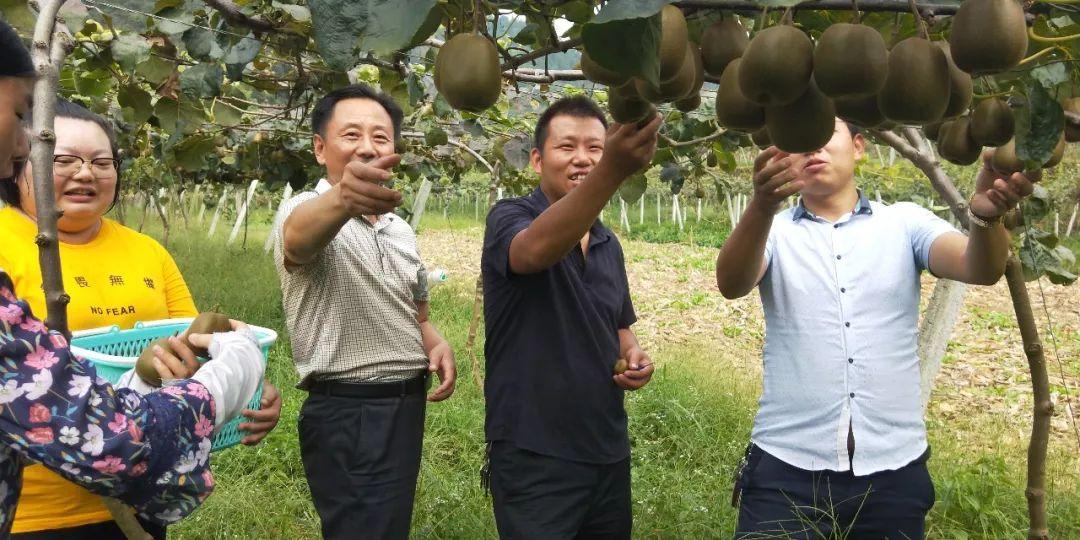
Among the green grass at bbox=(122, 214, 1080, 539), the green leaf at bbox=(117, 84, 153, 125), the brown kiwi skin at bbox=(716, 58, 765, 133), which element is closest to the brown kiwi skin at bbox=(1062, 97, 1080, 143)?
the brown kiwi skin at bbox=(716, 58, 765, 133)

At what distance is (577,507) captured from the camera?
6.23ft

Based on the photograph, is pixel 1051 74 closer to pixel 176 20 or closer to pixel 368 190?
pixel 368 190

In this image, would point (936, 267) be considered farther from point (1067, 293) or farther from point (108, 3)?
point (1067, 293)

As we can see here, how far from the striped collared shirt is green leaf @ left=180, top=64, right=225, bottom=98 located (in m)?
0.32

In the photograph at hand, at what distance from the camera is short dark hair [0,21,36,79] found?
1011mm

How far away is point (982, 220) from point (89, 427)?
5.12 feet

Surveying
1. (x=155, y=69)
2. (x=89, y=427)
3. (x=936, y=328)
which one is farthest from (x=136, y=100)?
(x=936, y=328)

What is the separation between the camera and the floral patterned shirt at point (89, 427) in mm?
961

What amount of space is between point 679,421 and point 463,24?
3884mm

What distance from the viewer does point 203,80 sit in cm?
177

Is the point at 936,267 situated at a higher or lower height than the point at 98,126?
lower

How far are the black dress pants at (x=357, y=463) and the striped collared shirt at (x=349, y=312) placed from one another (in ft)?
0.25

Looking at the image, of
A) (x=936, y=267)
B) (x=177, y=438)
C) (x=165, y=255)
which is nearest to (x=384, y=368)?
(x=165, y=255)

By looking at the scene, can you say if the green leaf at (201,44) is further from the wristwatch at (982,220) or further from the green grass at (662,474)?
the green grass at (662,474)
